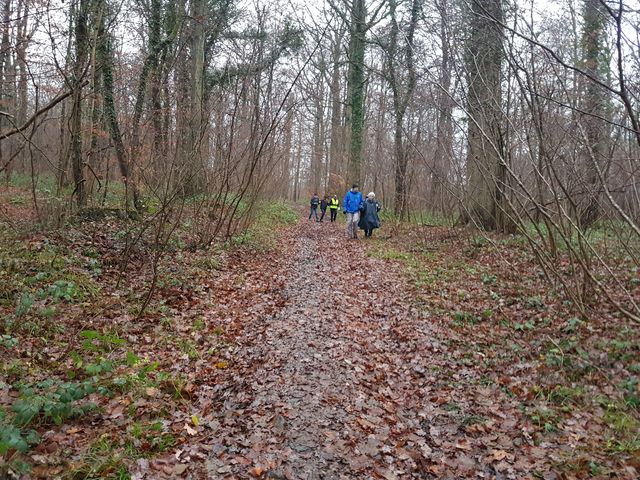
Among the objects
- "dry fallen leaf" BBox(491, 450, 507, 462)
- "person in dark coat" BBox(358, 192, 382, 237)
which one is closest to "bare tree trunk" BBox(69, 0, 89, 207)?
"person in dark coat" BBox(358, 192, 382, 237)

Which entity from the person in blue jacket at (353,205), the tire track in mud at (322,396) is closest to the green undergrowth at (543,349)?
the tire track in mud at (322,396)

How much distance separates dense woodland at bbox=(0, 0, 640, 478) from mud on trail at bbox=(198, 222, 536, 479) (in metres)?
→ 0.45

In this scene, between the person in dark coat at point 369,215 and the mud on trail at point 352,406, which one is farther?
the person in dark coat at point 369,215

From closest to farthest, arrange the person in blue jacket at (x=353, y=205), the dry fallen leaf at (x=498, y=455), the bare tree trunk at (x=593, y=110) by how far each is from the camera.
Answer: the dry fallen leaf at (x=498, y=455) → the bare tree trunk at (x=593, y=110) → the person in blue jacket at (x=353, y=205)

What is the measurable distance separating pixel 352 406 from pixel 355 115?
17.9 m

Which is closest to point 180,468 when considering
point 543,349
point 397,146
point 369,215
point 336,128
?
point 543,349

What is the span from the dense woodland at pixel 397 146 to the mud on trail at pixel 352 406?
45 cm

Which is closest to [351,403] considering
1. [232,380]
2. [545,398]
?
[232,380]

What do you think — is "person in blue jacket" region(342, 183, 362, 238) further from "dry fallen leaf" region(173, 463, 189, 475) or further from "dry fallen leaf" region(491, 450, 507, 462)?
"dry fallen leaf" region(173, 463, 189, 475)

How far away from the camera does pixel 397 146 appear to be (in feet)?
53.5

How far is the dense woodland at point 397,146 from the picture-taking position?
566 centimetres

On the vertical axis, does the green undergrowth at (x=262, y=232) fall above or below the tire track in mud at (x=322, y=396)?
above

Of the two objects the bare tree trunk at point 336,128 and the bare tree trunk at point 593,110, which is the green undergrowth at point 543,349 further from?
the bare tree trunk at point 336,128

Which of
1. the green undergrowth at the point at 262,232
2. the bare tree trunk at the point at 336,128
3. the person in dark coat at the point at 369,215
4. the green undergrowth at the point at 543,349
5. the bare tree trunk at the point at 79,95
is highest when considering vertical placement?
the bare tree trunk at the point at 336,128
